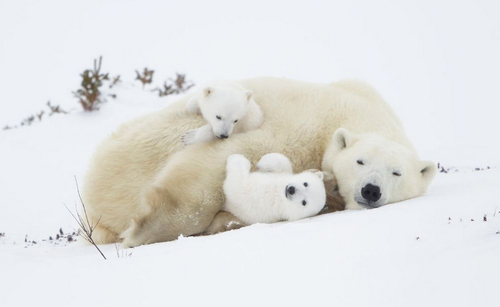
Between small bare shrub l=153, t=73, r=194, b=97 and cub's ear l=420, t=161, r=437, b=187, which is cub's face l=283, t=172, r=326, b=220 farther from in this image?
small bare shrub l=153, t=73, r=194, b=97

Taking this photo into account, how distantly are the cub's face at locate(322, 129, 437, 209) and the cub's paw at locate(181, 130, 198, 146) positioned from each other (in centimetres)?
118

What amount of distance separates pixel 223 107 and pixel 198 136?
34cm

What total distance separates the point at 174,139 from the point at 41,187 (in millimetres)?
3107

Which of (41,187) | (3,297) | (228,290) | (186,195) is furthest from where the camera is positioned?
(41,187)

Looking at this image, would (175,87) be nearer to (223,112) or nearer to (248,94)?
(248,94)

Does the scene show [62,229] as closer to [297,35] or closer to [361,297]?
[361,297]

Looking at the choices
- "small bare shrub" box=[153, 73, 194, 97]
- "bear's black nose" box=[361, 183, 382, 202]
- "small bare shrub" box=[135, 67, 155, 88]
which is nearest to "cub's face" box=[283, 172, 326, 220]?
"bear's black nose" box=[361, 183, 382, 202]

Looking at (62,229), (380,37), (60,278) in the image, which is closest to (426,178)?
(60,278)

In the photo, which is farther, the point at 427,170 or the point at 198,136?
the point at 198,136

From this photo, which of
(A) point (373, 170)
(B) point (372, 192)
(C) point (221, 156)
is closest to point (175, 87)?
(C) point (221, 156)

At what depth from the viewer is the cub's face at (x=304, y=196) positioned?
4266 mm

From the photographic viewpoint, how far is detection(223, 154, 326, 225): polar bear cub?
4.29 meters

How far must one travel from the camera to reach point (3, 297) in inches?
104

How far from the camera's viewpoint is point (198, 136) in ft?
16.5
